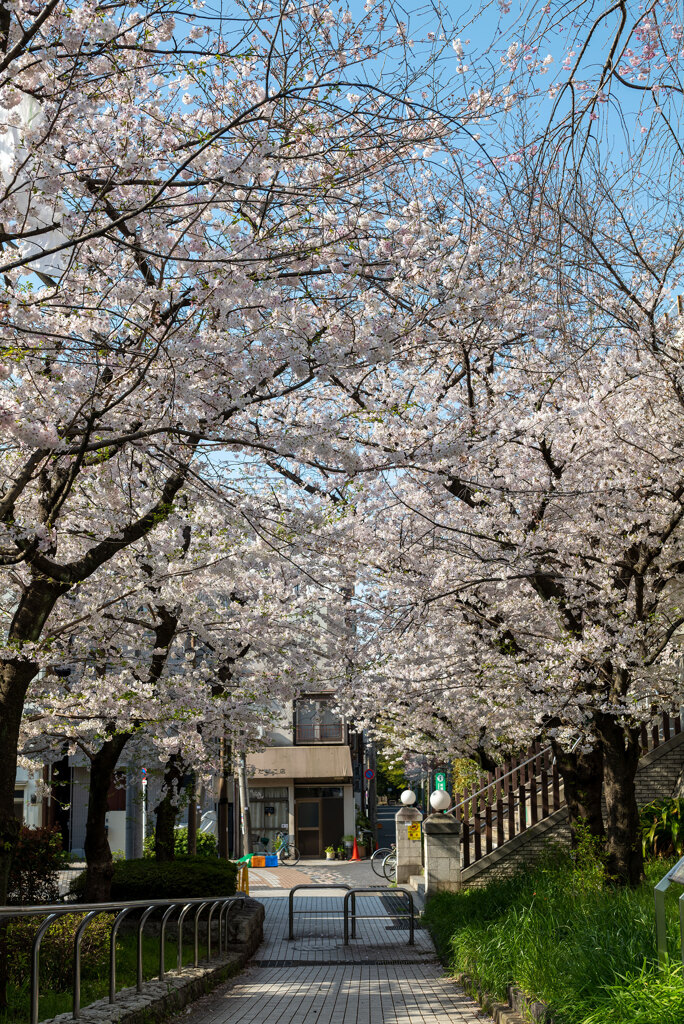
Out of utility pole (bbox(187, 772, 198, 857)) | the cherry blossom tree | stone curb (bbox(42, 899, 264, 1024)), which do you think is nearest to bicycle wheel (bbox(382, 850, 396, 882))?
utility pole (bbox(187, 772, 198, 857))

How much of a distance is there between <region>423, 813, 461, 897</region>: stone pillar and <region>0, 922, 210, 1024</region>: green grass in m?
5.14

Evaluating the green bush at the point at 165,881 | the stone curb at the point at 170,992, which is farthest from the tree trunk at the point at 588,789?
the green bush at the point at 165,881

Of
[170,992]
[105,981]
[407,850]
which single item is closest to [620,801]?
[170,992]

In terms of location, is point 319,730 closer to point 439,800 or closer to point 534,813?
point 439,800

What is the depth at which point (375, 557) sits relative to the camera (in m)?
11.8

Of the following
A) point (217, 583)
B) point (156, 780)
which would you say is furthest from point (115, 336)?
point (156, 780)

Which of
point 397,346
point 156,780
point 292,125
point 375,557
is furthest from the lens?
point 156,780

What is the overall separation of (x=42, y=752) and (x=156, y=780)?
8.34 feet

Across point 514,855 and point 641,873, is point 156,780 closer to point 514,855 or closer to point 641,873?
point 514,855

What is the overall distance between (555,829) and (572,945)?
959 centimetres

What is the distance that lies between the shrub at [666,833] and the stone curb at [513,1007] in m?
5.89

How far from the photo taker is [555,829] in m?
16.4

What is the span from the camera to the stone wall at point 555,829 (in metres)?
16.4

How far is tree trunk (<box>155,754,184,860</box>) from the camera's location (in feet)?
52.5
